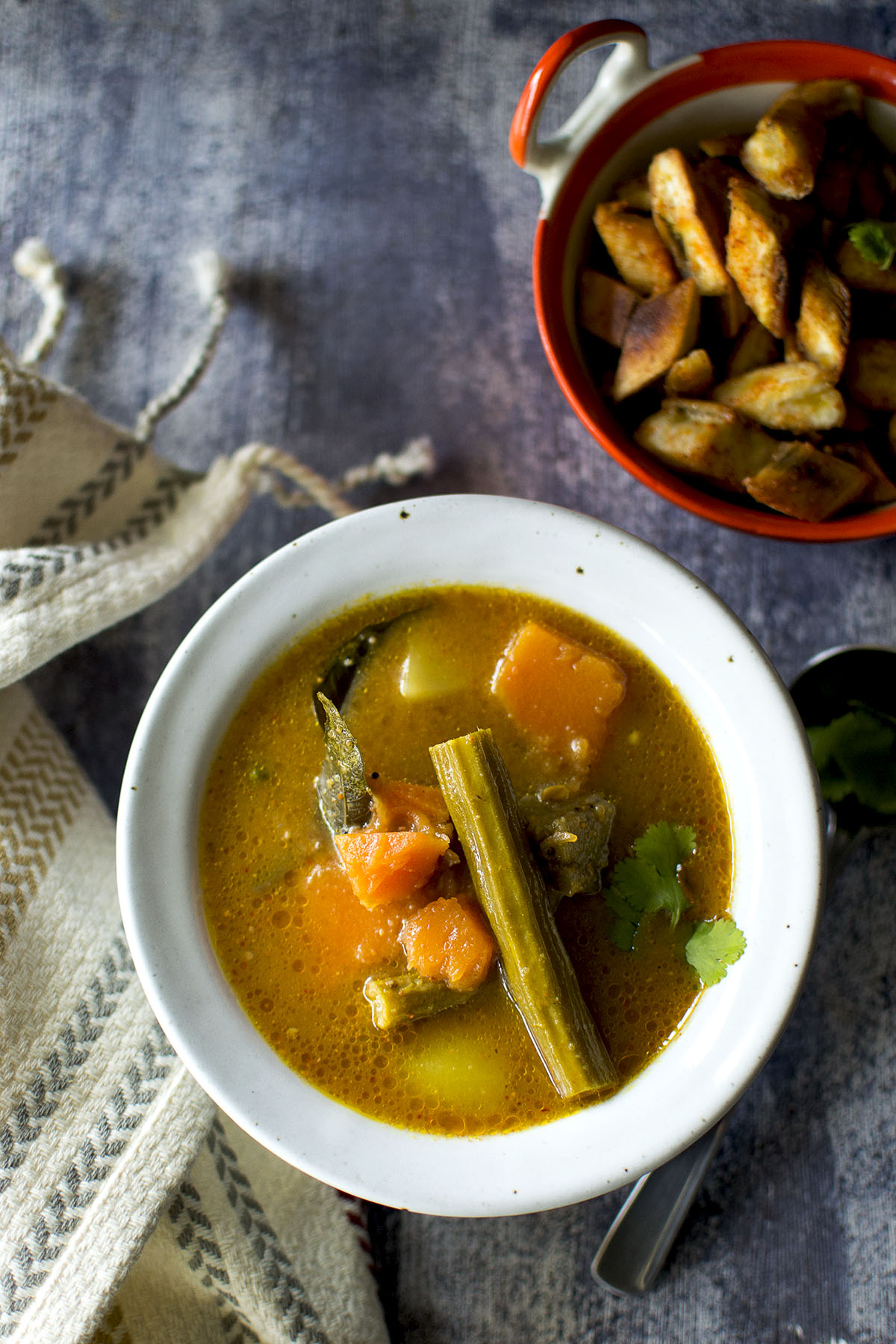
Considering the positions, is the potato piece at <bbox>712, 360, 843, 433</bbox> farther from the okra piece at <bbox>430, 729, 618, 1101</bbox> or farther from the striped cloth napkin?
the striped cloth napkin

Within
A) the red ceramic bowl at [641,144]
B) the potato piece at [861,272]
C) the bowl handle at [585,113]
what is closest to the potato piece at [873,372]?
the potato piece at [861,272]

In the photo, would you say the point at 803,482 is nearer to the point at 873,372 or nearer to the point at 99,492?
the point at 873,372

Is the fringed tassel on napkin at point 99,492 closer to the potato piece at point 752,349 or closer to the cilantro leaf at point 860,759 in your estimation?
the potato piece at point 752,349

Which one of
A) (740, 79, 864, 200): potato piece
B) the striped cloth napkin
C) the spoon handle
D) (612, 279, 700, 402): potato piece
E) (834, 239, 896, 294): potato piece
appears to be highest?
(740, 79, 864, 200): potato piece

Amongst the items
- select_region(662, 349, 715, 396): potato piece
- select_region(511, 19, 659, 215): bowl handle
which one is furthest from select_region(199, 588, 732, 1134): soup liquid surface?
select_region(511, 19, 659, 215): bowl handle

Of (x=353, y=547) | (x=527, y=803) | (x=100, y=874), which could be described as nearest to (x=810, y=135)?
(x=353, y=547)

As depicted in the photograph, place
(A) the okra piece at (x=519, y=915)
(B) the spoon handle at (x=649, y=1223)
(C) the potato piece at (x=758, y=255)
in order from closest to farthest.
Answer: (A) the okra piece at (x=519, y=915), (C) the potato piece at (x=758, y=255), (B) the spoon handle at (x=649, y=1223)

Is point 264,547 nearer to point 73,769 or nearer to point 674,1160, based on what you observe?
point 73,769
